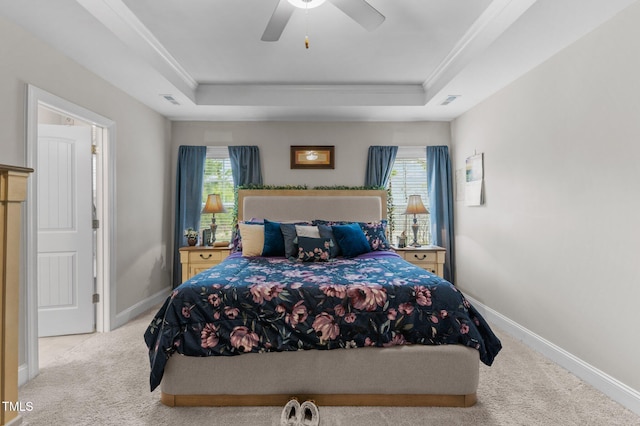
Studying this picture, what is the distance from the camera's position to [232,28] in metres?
2.91

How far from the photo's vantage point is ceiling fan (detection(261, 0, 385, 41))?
2.12 metres

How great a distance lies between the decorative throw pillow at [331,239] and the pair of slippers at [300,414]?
159 cm

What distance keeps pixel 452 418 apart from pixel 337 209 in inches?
114

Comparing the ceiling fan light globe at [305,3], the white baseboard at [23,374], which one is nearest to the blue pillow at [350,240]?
the ceiling fan light globe at [305,3]

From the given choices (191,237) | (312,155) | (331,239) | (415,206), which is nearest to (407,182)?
(415,206)

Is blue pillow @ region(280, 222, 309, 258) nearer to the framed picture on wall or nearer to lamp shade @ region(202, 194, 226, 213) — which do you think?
lamp shade @ region(202, 194, 226, 213)

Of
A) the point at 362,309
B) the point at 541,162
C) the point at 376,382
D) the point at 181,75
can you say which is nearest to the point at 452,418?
the point at 376,382

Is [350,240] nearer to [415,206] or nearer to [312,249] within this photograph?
[312,249]

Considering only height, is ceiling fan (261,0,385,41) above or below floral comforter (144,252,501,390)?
above

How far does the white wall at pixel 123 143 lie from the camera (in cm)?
245

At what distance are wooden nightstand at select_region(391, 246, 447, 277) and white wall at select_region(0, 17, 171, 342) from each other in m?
3.16

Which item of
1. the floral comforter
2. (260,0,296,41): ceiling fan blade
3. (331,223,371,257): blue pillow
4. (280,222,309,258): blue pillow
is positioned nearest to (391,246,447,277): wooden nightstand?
(331,223,371,257): blue pillow

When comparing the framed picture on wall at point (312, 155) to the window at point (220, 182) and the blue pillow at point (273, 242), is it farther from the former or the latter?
the blue pillow at point (273, 242)

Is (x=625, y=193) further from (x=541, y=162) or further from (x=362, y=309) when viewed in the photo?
(x=362, y=309)
